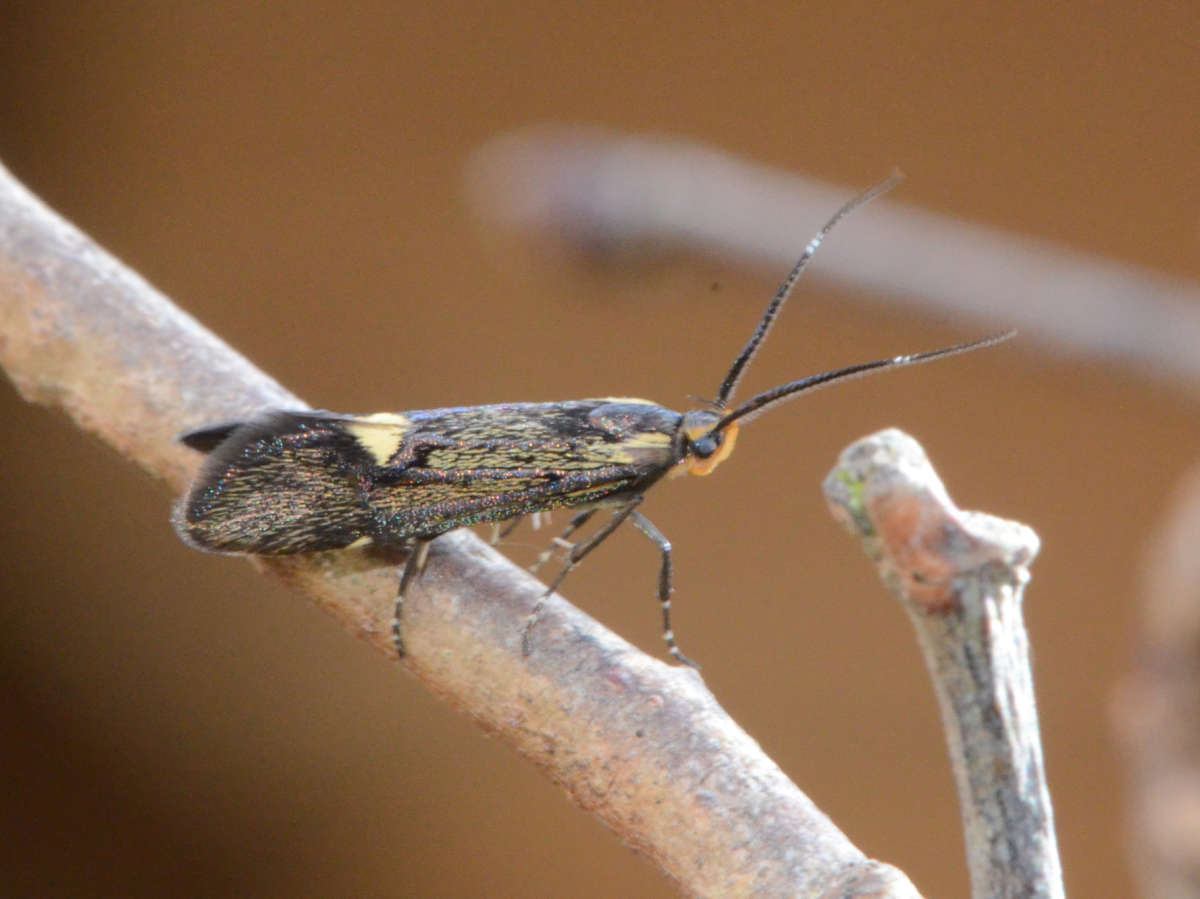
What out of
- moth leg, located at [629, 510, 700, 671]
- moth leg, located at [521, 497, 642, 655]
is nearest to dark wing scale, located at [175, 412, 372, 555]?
moth leg, located at [521, 497, 642, 655]

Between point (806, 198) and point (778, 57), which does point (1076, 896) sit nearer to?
point (778, 57)

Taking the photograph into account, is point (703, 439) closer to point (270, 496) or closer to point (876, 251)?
point (876, 251)

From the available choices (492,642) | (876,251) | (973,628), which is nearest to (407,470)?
(492,642)

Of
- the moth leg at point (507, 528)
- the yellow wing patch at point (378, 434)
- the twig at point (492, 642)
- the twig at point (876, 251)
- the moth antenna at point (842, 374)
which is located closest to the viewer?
the twig at point (492, 642)

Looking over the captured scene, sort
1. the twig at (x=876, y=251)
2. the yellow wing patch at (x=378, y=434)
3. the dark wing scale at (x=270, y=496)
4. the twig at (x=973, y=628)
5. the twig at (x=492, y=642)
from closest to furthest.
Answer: the twig at (x=973, y=628) → the twig at (x=492, y=642) → the dark wing scale at (x=270, y=496) → the yellow wing patch at (x=378, y=434) → the twig at (x=876, y=251)

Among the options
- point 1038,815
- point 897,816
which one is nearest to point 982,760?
point 1038,815

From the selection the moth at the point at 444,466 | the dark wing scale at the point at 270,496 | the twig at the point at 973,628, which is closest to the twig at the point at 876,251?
the moth at the point at 444,466

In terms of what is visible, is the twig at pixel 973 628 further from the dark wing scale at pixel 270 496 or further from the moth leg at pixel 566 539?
the moth leg at pixel 566 539
